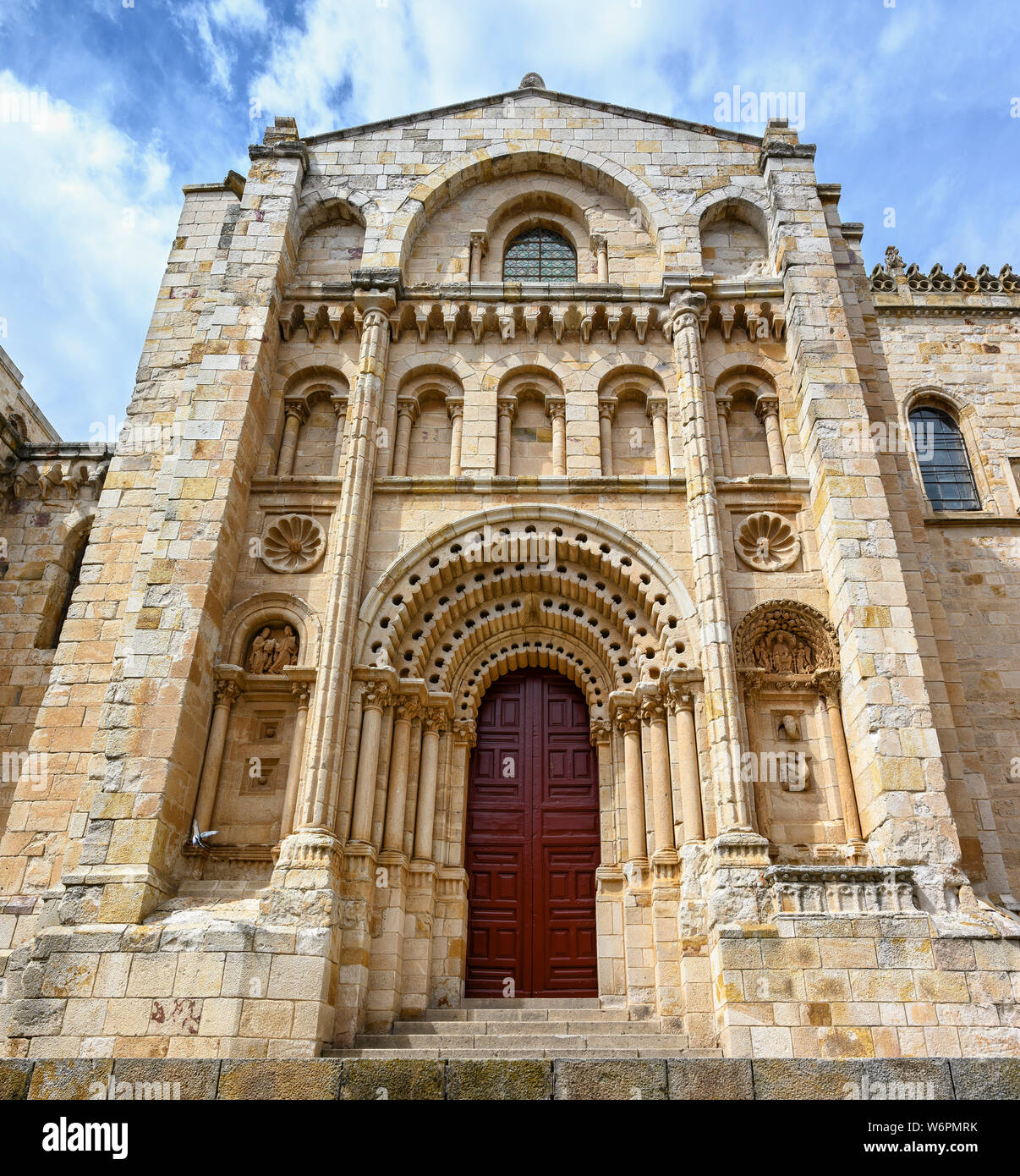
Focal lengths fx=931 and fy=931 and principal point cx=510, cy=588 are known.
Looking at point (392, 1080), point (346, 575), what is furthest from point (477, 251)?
point (392, 1080)

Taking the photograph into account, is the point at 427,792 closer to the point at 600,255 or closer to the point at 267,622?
the point at 267,622

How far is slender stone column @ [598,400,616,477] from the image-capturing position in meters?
13.4

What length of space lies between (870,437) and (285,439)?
8.23 metres

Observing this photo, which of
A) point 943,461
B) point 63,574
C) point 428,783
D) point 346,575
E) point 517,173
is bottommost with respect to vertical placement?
point 428,783

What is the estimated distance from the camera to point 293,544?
1273 centimetres

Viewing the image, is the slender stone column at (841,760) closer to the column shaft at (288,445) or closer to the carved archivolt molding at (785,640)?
the carved archivolt molding at (785,640)

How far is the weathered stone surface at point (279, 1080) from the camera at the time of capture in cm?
602

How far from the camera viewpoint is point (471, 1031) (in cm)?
991

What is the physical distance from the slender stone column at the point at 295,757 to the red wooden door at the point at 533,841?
234cm

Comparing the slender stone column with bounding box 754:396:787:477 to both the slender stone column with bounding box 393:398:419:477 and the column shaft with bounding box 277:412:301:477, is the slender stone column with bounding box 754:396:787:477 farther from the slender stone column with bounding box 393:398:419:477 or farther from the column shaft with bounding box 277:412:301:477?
the column shaft with bounding box 277:412:301:477

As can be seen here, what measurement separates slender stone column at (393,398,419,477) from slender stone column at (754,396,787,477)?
5.14 meters

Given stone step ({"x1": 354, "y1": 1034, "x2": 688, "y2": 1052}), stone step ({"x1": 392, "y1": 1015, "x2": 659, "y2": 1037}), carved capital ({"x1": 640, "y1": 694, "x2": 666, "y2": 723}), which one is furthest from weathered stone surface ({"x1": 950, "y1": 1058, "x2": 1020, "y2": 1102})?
carved capital ({"x1": 640, "y1": 694, "x2": 666, "y2": 723})

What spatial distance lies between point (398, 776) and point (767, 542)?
5738 mm
